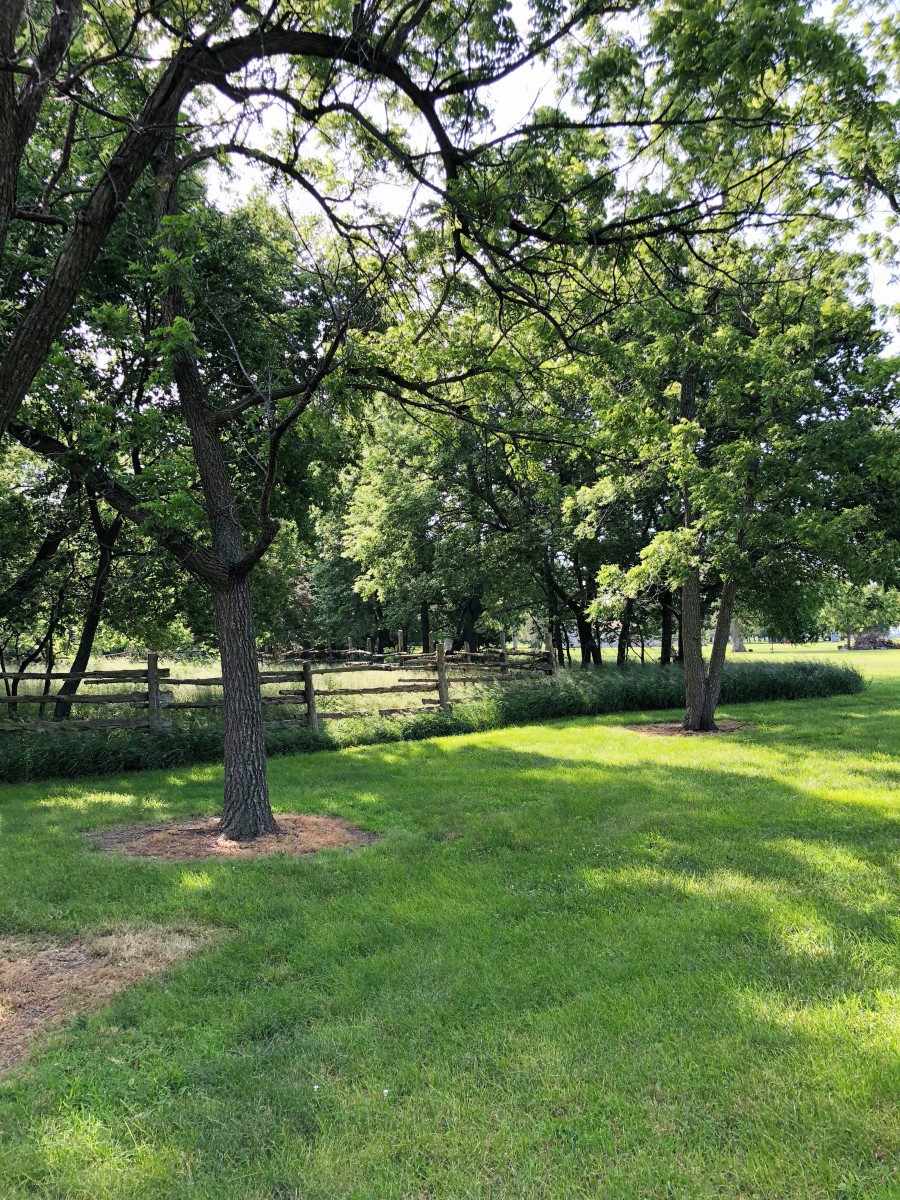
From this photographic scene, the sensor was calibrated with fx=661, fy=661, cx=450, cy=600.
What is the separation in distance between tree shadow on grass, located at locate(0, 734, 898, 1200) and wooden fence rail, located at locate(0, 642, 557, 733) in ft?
15.5

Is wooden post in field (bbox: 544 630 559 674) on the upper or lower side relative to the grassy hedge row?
upper

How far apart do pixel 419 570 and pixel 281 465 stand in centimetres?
1135

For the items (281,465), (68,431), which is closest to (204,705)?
(281,465)

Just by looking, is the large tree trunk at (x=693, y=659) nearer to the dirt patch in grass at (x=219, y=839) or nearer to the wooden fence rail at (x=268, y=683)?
the wooden fence rail at (x=268, y=683)

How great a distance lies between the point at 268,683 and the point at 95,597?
3832mm

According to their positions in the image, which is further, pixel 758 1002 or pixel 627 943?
pixel 627 943

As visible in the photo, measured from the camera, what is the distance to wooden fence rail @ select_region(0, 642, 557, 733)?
10578 mm

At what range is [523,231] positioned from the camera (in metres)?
4.95

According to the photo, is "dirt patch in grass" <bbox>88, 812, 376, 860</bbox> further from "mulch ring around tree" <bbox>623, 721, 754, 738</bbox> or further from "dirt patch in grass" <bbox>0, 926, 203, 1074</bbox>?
"mulch ring around tree" <bbox>623, 721, 754, 738</bbox>

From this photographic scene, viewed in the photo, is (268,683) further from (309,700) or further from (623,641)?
(623,641)

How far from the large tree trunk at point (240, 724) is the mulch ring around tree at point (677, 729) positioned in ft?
25.8

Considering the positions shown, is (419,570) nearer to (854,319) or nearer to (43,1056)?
(854,319)

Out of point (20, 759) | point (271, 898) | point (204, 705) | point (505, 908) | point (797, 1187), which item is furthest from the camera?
point (204, 705)

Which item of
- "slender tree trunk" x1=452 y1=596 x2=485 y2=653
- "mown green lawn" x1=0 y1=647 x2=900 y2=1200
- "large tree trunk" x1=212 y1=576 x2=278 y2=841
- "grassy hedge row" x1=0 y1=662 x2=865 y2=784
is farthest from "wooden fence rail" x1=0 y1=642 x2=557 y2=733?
"slender tree trunk" x1=452 y1=596 x2=485 y2=653
